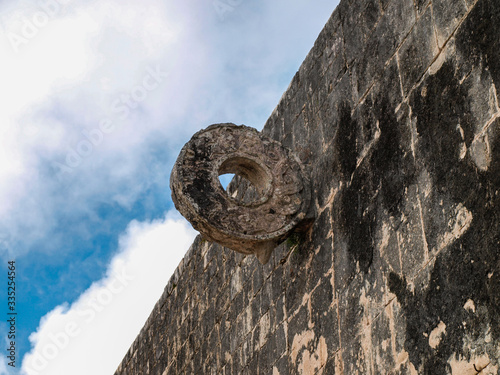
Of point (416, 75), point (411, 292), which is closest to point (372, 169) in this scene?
point (416, 75)

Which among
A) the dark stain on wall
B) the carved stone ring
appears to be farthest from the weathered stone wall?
the carved stone ring

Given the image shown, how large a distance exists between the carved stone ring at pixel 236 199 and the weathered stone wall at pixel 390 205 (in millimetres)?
141

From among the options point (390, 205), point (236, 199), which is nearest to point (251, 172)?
point (236, 199)

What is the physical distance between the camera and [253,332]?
535 centimetres

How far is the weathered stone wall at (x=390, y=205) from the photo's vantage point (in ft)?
9.68

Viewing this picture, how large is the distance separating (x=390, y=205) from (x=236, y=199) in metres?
1.23

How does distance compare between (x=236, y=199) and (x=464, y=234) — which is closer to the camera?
(x=464, y=234)

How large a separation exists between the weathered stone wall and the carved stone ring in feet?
0.46

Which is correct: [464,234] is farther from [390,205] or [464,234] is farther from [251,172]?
[251,172]

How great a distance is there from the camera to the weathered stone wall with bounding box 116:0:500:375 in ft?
9.68

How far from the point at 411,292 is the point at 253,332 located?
2.23 m

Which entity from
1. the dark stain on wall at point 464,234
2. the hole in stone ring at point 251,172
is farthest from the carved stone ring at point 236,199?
the dark stain on wall at point 464,234

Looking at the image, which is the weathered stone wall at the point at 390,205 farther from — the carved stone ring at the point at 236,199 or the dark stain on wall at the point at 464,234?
the carved stone ring at the point at 236,199

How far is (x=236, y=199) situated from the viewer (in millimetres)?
4613
